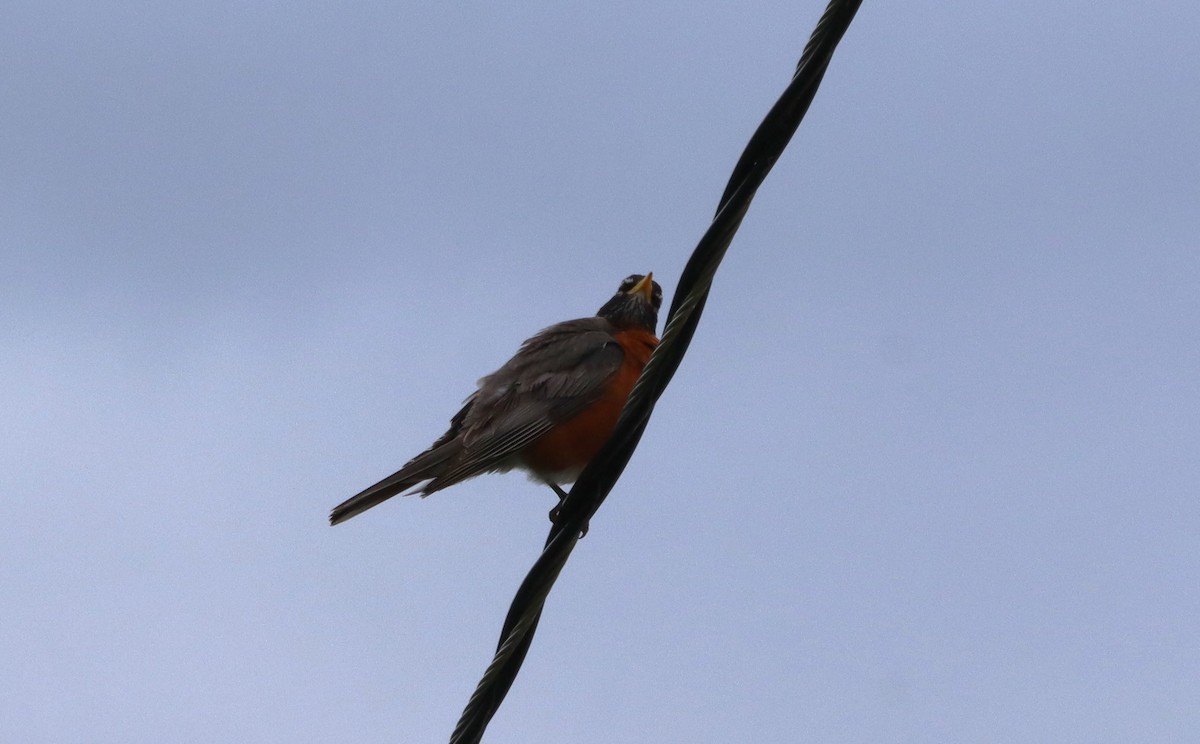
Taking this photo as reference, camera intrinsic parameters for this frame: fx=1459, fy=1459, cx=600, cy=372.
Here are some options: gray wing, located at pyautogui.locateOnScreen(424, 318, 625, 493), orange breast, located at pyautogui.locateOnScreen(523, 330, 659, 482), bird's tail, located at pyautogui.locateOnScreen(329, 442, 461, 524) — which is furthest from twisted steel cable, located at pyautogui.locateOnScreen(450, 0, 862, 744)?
orange breast, located at pyautogui.locateOnScreen(523, 330, 659, 482)

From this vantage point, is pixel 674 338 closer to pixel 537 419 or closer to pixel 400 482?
pixel 400 482

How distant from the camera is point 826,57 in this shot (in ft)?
14.2

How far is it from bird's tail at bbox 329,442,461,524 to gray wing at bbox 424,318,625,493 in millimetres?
59

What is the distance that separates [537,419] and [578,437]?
27 centimetres

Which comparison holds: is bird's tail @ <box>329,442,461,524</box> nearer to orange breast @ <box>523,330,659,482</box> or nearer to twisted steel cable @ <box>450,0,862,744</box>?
orange breast @ <box>523,330,659,482</box>

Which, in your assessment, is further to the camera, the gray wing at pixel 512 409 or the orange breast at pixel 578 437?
the orange breast at pixel 578 437

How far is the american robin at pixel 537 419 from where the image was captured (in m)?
8.34

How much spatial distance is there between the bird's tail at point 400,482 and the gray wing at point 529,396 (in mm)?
59

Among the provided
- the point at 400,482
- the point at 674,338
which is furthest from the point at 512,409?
the point at 674,338

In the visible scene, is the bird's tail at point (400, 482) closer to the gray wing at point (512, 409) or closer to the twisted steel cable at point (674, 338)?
the gray wing at point (512, 409)

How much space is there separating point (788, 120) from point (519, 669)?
1.92 metres

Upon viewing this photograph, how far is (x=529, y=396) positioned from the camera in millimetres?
8969

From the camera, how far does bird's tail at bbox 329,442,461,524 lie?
26.5 feet

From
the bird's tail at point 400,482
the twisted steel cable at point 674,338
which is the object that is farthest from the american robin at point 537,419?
the twisted steel cable at point 674,338
